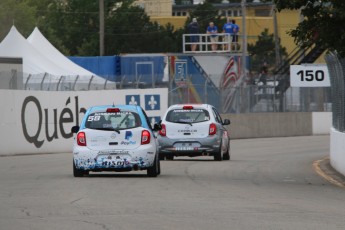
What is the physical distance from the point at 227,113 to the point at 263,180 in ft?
90.3

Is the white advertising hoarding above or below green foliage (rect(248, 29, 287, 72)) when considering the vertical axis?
below

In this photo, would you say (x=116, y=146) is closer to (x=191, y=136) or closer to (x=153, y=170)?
(x=153, y=170)

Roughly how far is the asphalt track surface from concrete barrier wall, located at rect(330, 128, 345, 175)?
55cm

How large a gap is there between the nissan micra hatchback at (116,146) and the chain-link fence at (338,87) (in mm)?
4590

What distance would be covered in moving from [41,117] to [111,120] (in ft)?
45.1

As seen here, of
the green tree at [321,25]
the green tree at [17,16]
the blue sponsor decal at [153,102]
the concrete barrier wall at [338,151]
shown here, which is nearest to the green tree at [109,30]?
the green tree at [17,16]

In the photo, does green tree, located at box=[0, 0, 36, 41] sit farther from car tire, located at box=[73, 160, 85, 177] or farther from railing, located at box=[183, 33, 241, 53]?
car tire, located at box=[73, 160, 85, 177]

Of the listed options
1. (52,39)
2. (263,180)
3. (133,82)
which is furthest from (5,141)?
(52,39)

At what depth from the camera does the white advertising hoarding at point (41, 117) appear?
117 ft

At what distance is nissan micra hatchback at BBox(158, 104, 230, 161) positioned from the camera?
3088cm

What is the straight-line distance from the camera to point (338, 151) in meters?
26.8

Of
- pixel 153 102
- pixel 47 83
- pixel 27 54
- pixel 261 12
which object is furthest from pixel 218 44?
pixel 261 12

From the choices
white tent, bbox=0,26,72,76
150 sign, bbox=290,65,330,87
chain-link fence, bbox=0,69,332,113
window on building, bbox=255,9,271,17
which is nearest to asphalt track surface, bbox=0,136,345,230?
chain-link fence, bbox=0,69,332,113

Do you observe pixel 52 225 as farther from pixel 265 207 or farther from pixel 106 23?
pixel 106 23
